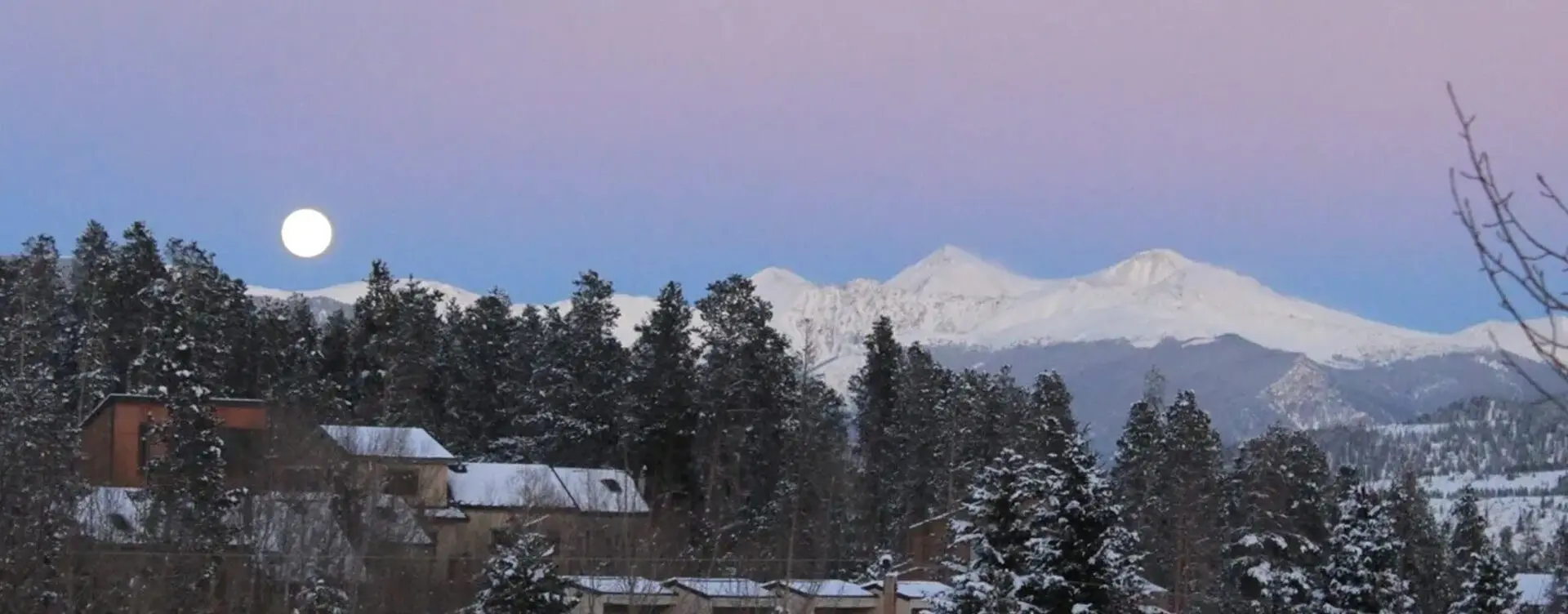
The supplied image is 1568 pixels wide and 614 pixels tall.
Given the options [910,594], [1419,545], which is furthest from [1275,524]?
[910,594]

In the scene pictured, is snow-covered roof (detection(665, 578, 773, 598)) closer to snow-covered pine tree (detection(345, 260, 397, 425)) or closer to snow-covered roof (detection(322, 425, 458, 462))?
snow-covered roof (detection(322, 425, 458, 462))

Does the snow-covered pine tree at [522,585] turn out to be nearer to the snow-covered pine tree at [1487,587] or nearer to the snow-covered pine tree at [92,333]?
the snow-covered pine tree at [1487,587]

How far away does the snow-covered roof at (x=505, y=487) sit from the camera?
4412cm

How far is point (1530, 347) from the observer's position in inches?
199

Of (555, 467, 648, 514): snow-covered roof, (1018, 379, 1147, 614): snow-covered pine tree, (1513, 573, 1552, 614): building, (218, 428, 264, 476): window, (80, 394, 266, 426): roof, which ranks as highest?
(80, 394, 266, 426): roof

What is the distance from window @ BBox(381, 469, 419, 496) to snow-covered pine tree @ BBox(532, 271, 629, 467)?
10326 millimetres

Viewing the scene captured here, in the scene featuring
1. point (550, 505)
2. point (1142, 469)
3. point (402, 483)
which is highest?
point (1142, 469)

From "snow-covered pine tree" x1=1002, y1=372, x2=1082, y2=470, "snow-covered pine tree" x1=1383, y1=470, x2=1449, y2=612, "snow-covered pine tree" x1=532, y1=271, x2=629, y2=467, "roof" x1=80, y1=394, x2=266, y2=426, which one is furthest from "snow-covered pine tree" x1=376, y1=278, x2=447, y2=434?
"snow-covered pine tree" x1=1383, y1=470, x2=1449, y2=612

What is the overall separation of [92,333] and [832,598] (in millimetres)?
27776

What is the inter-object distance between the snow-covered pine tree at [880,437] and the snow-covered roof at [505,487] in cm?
1151

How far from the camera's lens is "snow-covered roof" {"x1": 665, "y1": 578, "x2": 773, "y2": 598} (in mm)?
33625

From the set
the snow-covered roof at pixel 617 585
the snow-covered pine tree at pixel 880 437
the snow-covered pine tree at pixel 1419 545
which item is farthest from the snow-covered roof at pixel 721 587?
the snow-covered pine tree at pixel 1419 545

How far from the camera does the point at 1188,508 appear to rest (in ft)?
157

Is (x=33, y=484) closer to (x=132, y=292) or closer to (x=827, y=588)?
(x=827, y=588)
